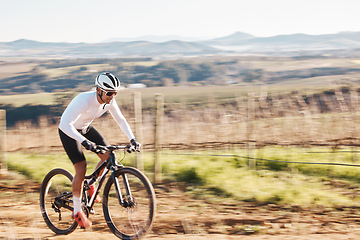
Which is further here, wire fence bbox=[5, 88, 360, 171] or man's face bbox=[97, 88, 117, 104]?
wire fence bbox=[5, 88, 360, 171]

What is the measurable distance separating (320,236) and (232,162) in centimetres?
377

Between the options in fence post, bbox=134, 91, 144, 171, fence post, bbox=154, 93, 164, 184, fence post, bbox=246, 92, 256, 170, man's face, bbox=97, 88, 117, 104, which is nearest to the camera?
man's face, bbox=97, 88, 117, 104

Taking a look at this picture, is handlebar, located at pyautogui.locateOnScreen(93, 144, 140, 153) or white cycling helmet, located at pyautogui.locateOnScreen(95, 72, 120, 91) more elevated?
white cycling helmet, located at pyautogui.locateOnScreen(95, 72, 120, 91)

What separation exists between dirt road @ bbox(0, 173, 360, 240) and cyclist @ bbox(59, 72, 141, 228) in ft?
2.28

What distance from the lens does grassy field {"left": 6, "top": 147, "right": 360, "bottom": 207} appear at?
6.64 metres

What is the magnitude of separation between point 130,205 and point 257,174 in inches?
158

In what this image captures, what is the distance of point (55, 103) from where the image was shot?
14.3 meters

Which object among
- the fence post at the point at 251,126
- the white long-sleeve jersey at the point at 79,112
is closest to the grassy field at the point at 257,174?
the fence post at the point at 251,126

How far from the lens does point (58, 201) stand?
5121mm

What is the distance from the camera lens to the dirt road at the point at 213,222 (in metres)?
4.96

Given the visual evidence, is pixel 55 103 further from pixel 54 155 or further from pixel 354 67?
pixel 354 67

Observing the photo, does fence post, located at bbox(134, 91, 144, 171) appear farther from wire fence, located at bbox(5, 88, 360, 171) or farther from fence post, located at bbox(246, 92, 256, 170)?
fence post, located at bbox(246, 92, 256, 170)

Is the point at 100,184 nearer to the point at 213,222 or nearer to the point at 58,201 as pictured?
the point at 58,201

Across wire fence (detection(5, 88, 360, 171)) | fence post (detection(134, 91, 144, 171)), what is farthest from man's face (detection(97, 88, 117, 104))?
wire fence (detection(5, 88, 360, 171))
